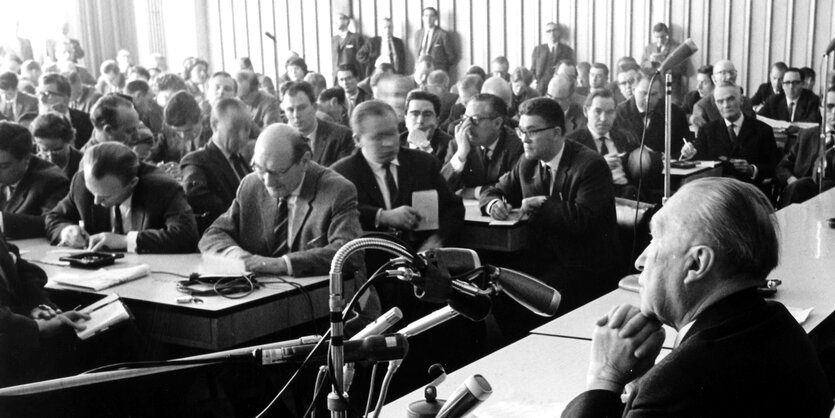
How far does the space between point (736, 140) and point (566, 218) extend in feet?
11.1

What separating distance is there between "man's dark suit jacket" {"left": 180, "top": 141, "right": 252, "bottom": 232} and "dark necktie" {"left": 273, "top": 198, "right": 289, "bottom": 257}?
1062mm

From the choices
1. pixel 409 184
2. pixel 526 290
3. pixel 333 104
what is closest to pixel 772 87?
pixel 333 104

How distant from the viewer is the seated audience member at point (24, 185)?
474 centimetres

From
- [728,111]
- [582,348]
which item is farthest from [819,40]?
[582,348]

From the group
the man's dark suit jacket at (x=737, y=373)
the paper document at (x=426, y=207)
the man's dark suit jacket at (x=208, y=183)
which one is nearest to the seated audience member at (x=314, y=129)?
the man's dark suit jacket at (x=208, y=183)

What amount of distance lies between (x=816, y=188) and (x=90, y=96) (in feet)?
25.4

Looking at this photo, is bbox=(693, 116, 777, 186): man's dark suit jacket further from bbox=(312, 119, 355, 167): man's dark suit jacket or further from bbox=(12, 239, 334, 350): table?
bbox=(12, 239, 334, 350): table

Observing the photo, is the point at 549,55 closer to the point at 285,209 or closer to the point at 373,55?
the point at 373,55

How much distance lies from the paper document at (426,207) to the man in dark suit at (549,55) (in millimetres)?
8292

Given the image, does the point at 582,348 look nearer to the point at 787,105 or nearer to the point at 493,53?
the point at 787,105

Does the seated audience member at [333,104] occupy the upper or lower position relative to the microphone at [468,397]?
lower

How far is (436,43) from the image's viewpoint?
45.4 ft

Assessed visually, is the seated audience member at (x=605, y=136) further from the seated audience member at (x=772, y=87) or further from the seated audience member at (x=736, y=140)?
the seated audience member at (x=772, y=87)

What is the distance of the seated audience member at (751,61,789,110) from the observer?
10.6m
